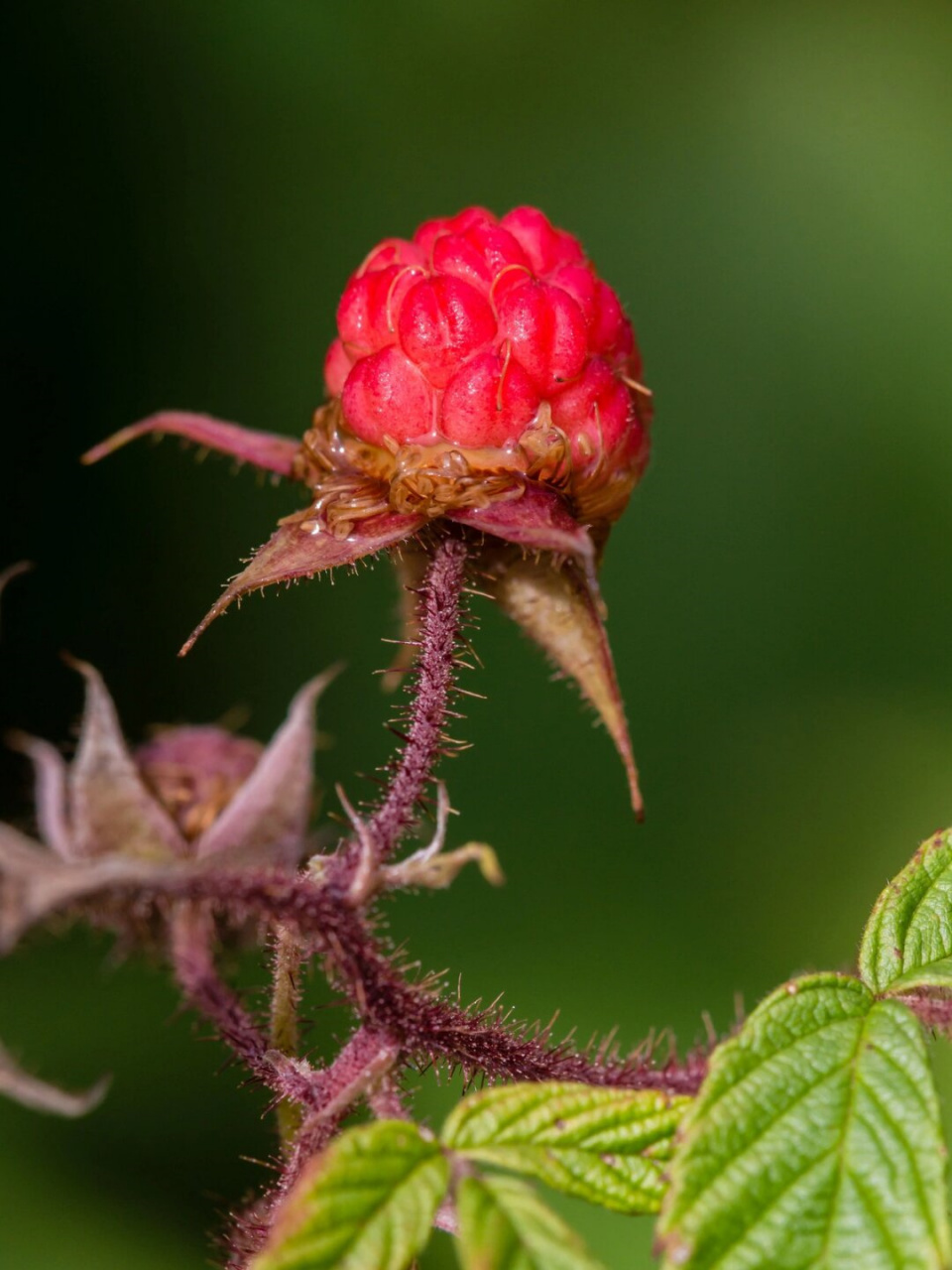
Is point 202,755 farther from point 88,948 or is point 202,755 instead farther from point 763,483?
point 763,483

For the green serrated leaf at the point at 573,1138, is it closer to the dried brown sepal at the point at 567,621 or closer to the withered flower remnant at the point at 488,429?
the dried brown sepal at the point at 567,621

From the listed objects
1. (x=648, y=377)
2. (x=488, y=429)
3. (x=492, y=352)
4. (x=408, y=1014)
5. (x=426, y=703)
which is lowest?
(x=408, y=1014)

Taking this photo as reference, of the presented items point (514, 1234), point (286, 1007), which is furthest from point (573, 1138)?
point (286, 1007)

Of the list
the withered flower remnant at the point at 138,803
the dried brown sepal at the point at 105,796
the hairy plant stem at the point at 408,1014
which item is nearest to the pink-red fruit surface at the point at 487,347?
the withered flower remnant at the point at 138,803

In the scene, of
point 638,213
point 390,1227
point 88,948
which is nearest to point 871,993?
point 390,1227

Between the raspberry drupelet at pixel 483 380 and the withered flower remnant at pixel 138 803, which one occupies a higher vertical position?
the raspberry drupelet at pixel 483 380

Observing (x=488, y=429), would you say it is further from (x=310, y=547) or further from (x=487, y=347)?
(x=310, y=547)
